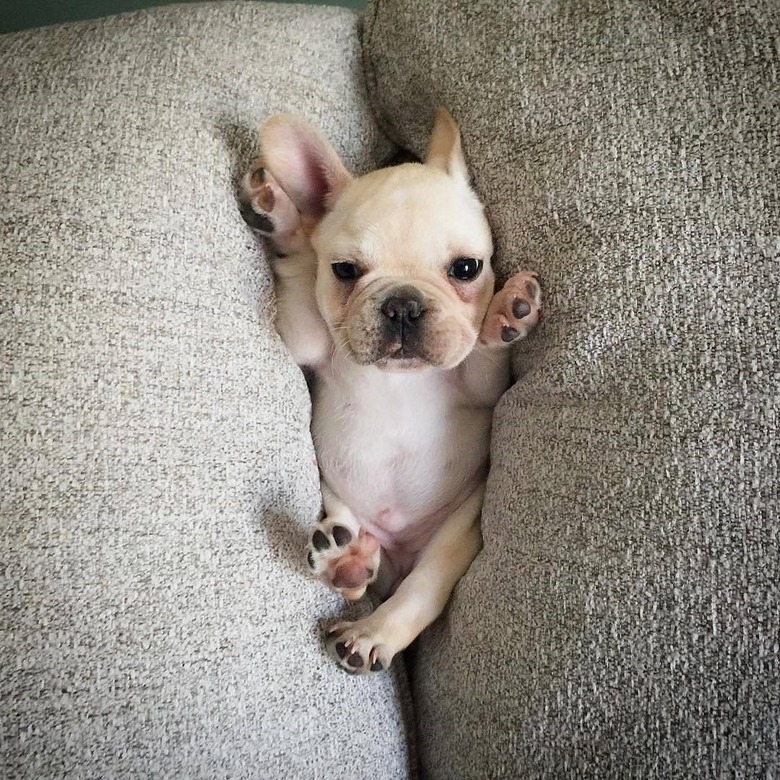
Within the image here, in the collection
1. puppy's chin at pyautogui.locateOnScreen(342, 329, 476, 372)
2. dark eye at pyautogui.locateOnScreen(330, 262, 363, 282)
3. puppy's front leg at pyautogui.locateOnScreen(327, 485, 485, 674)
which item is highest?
dark eye at pyautogui.locateOnScreen(330, 262, 363, 282)

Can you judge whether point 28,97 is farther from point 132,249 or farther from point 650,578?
point 650,578

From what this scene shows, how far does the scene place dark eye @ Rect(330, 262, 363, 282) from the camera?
115 cm

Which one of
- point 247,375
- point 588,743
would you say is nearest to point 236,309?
point 247,375

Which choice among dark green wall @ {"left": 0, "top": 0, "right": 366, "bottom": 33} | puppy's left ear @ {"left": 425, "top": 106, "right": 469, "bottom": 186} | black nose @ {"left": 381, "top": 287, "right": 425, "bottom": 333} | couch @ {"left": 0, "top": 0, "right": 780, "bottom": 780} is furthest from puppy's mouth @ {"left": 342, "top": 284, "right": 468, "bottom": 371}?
dark green wall @ {"left": 0, "top": 0, "right": 366, "bottom": 33}

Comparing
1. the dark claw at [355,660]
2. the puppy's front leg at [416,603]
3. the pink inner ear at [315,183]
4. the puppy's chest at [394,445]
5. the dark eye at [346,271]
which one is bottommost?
the puppy's front leg at [416,603]

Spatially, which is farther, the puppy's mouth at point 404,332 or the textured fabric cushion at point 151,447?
the puppy's mouth at point 404,332

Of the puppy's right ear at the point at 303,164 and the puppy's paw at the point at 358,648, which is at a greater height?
the puppy's right ear at the point at 303,164

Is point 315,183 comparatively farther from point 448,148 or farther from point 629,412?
point 629,412

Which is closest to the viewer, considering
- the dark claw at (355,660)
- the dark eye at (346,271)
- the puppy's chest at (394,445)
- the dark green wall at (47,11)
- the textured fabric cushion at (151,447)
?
the textured fabric cushion at (151,447)

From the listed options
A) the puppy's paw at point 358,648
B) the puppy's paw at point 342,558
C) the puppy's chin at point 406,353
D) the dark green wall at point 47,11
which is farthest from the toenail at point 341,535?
Answer: the dark green wall at point 47,11

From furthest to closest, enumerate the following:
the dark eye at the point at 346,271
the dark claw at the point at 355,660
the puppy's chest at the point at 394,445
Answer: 1. the puppy's chest at the point at 394,445
2. the dark eye at the point at 346,271
3. the dark claw at the point at 355,660

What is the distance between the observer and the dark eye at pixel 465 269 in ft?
3.72

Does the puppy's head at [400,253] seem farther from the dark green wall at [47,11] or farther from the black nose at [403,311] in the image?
the dark green wall at [47,11]

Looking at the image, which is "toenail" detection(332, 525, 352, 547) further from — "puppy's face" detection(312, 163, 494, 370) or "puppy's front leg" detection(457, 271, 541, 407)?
"puppy's front leg" detection(457, 271, 541, 407)
